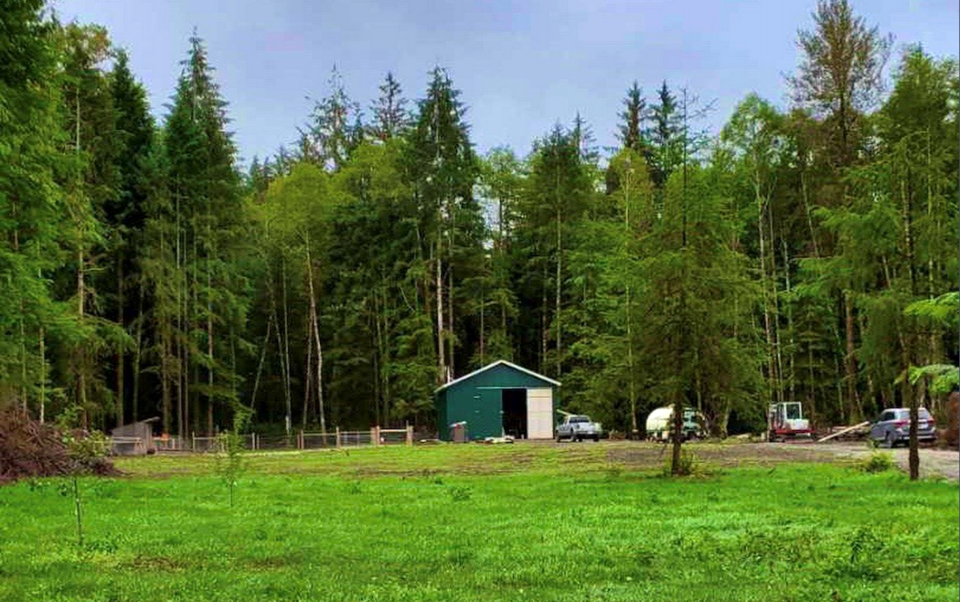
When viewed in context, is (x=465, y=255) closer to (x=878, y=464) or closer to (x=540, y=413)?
(x=540, y=413)

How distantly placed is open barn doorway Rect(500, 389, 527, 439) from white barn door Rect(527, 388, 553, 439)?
949mm

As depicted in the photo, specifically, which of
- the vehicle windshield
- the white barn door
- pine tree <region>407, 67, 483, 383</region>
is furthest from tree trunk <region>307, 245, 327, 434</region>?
the vehicle windshield

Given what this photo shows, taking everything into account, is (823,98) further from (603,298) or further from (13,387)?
(13,387)

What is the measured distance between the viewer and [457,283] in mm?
54812

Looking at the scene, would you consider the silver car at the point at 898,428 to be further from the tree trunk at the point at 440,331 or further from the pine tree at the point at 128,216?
the pine tree at the point at 128,216

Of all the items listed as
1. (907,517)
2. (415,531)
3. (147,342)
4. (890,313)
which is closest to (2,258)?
(415,531)

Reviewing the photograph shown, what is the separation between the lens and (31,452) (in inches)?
795

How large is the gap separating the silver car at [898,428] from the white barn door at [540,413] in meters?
18.7

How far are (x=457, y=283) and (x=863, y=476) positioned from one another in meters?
38.4

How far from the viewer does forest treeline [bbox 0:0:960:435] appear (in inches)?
747

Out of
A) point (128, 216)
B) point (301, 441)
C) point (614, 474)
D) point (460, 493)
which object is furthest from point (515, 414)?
point (460, 493)

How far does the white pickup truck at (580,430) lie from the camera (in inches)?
1710

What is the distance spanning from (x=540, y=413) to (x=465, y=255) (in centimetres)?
1118

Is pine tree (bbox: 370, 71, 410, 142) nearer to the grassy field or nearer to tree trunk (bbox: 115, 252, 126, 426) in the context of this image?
tree trunk (bbox: 115, 252, 126, 426)
